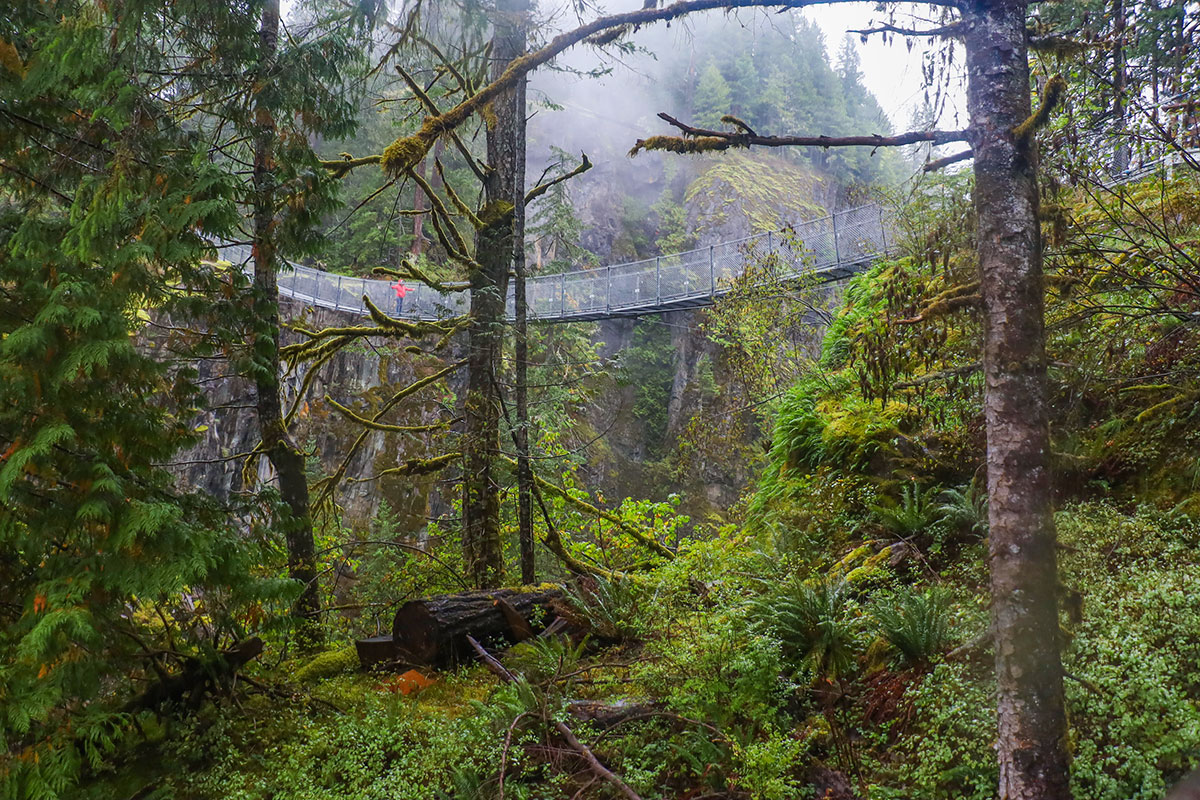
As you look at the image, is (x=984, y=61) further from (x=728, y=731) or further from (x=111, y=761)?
(x=111, y=761)

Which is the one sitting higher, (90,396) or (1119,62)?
(1119,62)

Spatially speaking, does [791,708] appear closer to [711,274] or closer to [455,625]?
[455,625]

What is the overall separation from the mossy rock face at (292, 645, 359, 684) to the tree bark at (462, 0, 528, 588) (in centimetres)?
→ 131

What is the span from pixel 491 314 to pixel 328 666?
3071mm

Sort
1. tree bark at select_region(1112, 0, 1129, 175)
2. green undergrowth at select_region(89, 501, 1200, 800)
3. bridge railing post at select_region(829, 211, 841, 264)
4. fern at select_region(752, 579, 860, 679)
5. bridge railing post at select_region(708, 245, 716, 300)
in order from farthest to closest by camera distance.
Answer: bridge railing post at select_region(708, 245, 716, 300) → bridge railing post at select_region(829, 211, 841, 264) → fern at select_region(752, 579, 860, 679) → tree bark at select_region(1112, 0, 1129, 175) → green undergrowth at select_region(89, 501, 1200, 800)

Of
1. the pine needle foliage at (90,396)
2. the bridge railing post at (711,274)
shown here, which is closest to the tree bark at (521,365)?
the pine needle foliage at (90,396)

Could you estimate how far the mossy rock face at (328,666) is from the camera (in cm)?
492

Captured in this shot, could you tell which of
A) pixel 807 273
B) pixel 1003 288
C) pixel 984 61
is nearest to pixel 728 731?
pixel 1003 288

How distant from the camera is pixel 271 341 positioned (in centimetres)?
461

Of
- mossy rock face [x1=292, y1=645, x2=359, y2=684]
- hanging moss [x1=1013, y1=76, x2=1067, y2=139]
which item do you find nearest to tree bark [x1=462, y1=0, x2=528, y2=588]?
mossy rock face [x1=292, y1=645, x2=359, y2=684]

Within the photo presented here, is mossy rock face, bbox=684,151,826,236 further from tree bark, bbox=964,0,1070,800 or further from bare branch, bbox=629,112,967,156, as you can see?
tree bark, bbox=964,0,1070,800

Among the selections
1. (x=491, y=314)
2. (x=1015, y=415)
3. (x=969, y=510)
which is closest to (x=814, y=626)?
(x=969, y=510)

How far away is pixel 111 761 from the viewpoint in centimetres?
357

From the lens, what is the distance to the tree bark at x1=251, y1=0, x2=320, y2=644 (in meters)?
4.47
